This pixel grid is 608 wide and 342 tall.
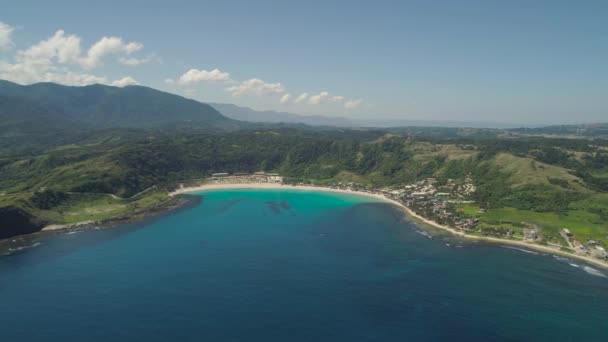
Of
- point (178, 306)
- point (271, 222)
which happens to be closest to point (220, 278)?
point (178, 306)

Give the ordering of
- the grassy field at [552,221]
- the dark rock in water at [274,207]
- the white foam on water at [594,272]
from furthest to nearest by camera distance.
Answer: the dark rock in water at [274,207] → the grassy field at [552,221] → the white foam on water at [594,272]

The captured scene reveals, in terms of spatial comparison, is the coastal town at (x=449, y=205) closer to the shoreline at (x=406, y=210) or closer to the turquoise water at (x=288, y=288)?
the shoreline at (x=406, y=210)

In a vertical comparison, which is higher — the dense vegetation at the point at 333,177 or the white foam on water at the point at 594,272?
the dense vegetation at the point at 333,177

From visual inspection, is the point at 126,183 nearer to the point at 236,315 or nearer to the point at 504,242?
the point at 236,315

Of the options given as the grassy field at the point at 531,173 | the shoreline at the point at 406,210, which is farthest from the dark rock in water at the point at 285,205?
the grassy field at the point at 531,173

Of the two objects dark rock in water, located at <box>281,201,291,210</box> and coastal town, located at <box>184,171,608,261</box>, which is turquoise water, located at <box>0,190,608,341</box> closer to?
coastal town, located at <box>184,171,608,261</box>

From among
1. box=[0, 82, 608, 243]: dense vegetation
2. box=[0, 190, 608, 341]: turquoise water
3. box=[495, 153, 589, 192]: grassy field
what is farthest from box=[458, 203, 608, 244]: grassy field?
box=[495, 153, 589, 192]: grassy field
